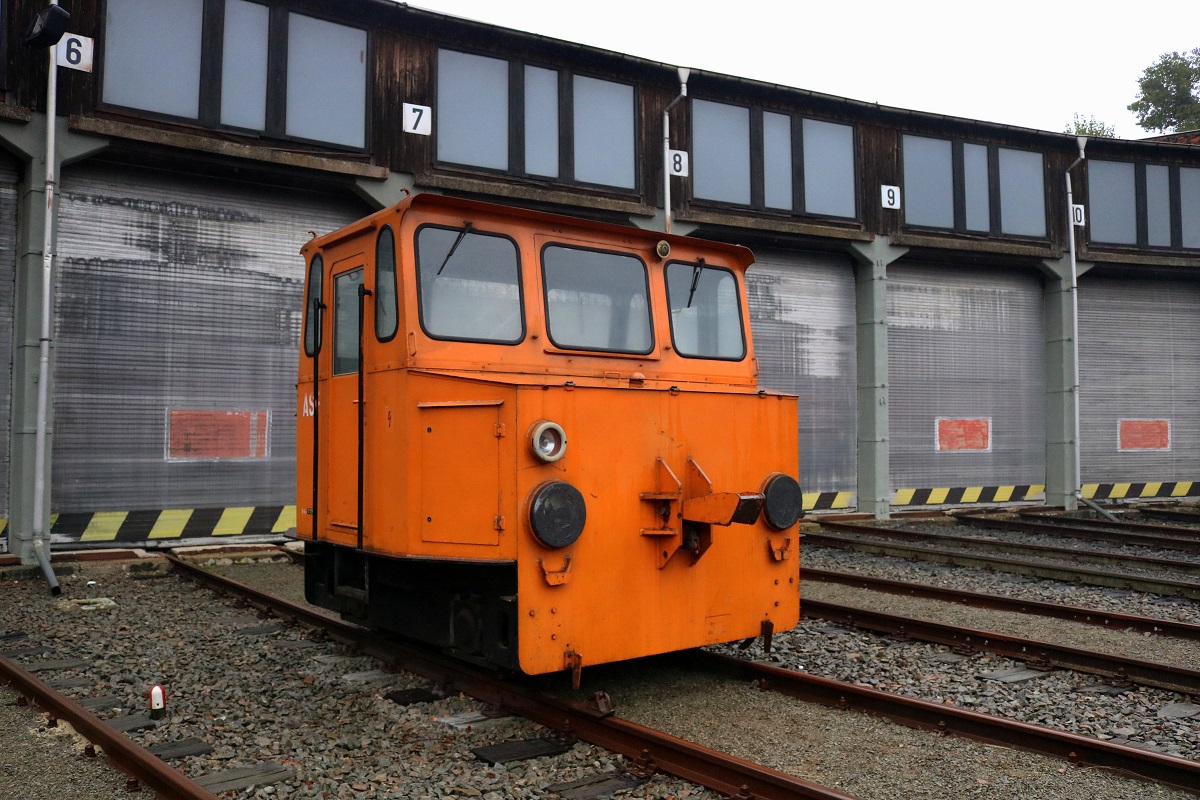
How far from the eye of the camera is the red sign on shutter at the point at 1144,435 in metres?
18.0

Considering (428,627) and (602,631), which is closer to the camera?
(602,631)

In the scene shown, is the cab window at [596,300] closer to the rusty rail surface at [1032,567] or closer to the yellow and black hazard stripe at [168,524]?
the rusty rail surface at [1032,567]

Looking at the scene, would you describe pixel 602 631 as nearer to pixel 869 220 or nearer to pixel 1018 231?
pixel 869 220

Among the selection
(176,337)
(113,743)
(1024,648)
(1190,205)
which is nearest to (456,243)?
(113,743)

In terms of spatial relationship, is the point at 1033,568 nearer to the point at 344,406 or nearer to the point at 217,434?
the point at 344,406

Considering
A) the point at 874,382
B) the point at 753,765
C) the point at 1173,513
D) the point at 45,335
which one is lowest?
the point at 753,765

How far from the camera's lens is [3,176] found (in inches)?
413

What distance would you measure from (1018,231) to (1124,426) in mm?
4500

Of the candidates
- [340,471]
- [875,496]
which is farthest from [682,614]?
[875,496]

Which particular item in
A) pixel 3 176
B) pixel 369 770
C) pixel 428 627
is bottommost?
pixel 369 770

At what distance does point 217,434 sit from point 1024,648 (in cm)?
942

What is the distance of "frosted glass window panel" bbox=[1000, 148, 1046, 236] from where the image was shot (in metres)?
16.8

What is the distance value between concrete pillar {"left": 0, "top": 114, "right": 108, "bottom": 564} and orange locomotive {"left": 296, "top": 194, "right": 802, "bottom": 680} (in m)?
5.72

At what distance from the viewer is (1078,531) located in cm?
1325
